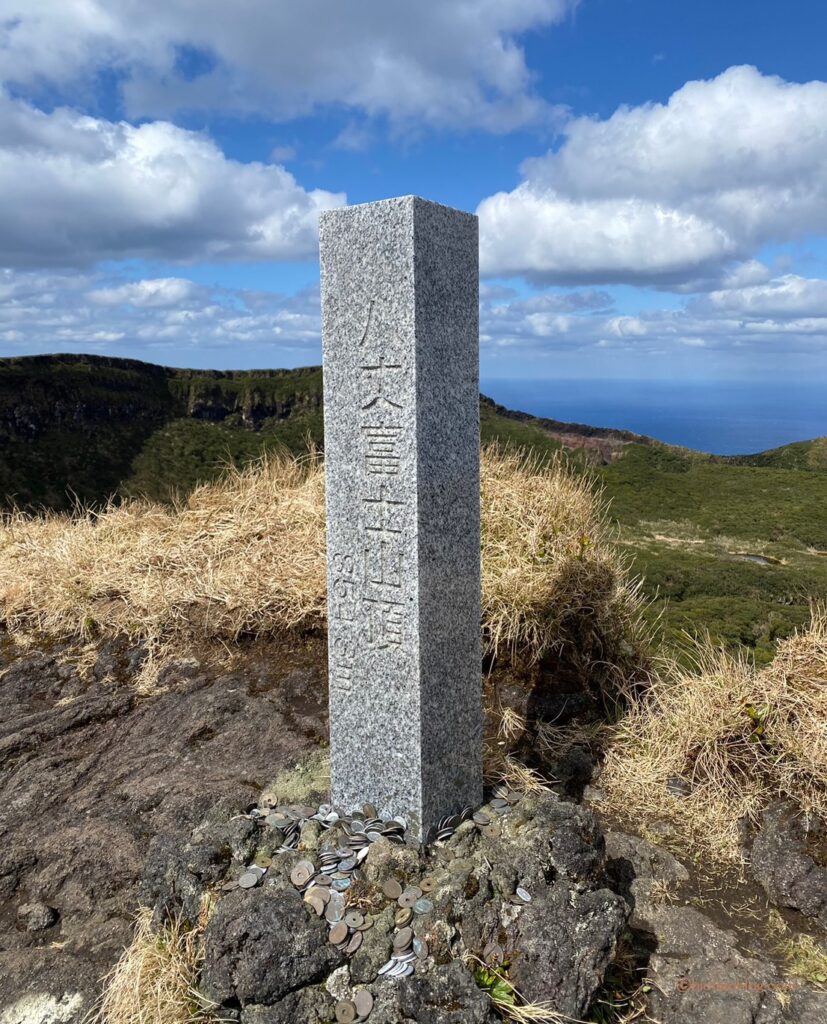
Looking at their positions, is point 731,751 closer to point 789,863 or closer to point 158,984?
point 789,863

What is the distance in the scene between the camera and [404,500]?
11.0 feet

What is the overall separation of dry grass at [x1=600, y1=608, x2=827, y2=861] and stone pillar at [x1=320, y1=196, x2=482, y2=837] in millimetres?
1213

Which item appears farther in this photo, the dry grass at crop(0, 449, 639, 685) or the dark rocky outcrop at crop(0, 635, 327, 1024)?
the dry grass at crop(0, 449, 639, 685)

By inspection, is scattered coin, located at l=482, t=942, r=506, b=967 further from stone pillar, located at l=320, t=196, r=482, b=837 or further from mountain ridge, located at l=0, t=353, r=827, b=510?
mountain ridge, located at l=0, t=353, r=827, b=510

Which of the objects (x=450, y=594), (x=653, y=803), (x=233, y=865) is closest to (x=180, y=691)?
(x=233, y=865)

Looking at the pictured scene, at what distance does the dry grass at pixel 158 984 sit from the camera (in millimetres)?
2848

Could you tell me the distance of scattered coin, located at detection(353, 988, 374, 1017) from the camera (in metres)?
2.77

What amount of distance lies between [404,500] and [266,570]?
3.43 m

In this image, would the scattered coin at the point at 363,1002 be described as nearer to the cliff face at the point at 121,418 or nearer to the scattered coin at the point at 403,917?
the scattered coin at the point at 403,917

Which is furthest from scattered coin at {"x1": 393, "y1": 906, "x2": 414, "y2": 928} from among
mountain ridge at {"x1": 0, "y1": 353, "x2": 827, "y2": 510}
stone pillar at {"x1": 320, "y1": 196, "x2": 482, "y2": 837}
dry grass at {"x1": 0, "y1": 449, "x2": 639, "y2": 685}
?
mountain ridge at {"x1": 0, "y1": 353, "x2": 827, "y2": 510}

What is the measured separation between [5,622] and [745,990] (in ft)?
22.5

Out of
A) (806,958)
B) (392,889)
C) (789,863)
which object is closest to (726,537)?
(789,863)

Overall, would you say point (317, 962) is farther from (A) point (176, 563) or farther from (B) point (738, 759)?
(A) point (176, 563)

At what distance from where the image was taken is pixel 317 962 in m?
2.88
